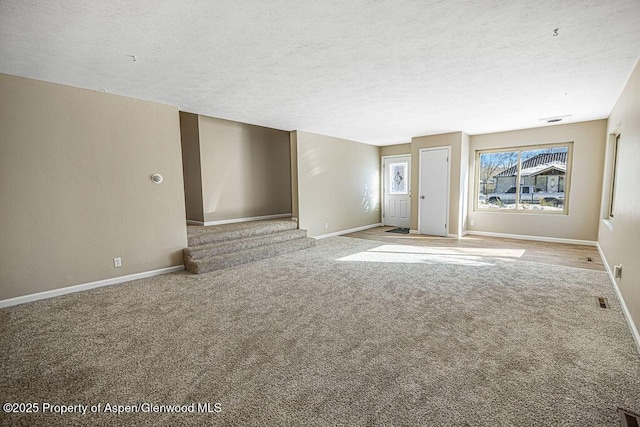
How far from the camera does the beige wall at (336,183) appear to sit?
21.0ft

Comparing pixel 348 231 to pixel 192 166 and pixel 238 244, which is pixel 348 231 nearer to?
pixel 238 244

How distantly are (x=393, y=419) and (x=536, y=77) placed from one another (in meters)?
3.82

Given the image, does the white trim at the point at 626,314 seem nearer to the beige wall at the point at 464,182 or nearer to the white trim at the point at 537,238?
the white trim at the point at 537,238

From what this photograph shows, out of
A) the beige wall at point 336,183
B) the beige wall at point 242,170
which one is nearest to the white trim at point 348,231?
the beige wall at point 336,183

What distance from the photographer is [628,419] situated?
150cm

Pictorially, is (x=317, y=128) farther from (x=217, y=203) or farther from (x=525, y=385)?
(x=525, y=385)

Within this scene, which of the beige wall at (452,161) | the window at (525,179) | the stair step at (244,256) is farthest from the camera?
the beige wall at (452,161)

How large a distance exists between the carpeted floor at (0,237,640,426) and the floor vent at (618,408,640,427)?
1.5 inches

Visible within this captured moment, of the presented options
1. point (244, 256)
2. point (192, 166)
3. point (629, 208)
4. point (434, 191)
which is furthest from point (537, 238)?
point (192, 166)

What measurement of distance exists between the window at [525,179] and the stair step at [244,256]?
4.47 meters

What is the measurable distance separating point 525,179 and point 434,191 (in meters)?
1.90

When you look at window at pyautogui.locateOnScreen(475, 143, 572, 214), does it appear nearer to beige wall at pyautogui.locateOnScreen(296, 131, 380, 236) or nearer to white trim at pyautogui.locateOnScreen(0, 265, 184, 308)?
beige wall at pyautogui.locateOnScreen(296, 131, 380, 236)

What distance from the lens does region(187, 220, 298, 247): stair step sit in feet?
15.7

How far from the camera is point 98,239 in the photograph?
3652mm
